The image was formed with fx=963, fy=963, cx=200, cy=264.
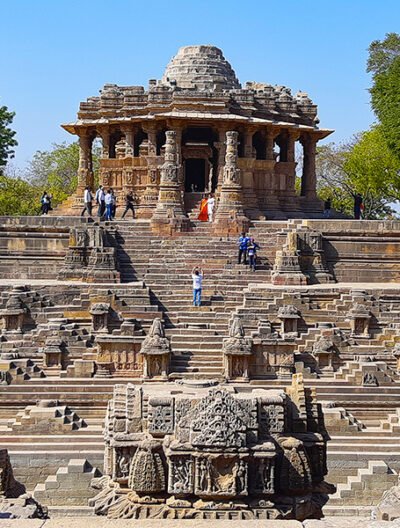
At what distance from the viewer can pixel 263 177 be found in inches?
1195

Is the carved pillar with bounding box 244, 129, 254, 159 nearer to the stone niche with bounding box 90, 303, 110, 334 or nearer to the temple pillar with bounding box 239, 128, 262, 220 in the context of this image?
the temple pillar with bounding box 239, 128, 262, 220

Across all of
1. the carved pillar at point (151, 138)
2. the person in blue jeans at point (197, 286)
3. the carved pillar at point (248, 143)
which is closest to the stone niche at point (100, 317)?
the person in blue jeans at point (197, 286)

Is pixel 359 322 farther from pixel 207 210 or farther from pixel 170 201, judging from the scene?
pixel 207 210

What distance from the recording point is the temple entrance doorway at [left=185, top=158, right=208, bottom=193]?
3181 cm

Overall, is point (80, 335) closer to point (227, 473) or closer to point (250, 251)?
point (250, 251)

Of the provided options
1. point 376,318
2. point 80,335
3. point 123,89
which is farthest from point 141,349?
point 123,89

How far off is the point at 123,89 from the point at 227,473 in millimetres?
22907

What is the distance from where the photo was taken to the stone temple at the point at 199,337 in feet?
31.1

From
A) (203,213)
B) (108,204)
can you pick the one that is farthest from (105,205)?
(203,213)

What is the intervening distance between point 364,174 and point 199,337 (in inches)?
1058

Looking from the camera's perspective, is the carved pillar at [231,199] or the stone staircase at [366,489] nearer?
the stone staircase at [366,489]

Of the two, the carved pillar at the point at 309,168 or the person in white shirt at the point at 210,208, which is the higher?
the carved pillar at the point at 309,168

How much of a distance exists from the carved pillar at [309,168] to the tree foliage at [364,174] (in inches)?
363

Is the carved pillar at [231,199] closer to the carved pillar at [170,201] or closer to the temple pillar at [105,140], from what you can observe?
the carved pillar at [170,201]
